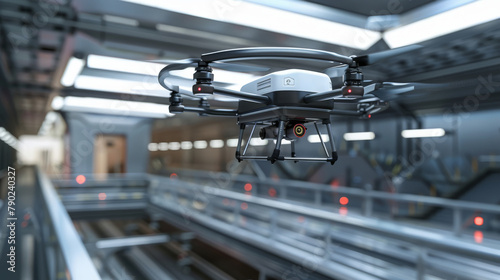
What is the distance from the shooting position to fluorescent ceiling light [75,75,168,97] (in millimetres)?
843

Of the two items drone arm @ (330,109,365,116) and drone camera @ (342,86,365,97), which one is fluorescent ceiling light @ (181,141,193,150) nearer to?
drone arm @ (330,109,365,116)

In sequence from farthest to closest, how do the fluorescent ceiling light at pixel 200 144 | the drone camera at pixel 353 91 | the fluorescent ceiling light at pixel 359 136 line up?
1. the fluorescent ceiling light at pixel 200 144
2. the fluorescent ceiling light at pixel 359 136
3. the drone camera at pixel 353 91

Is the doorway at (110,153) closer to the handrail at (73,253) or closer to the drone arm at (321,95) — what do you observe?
the handrail at (73,253)

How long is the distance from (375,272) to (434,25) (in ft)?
7.36

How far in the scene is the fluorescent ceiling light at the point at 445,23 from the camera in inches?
28.5

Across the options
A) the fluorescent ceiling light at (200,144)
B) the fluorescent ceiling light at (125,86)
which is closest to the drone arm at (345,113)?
the fluorescent ceiling light at (125,86)

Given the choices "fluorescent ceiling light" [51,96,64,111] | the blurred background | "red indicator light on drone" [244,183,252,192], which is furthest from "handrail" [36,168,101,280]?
"red indicator light on drone" [244,183,252,192]

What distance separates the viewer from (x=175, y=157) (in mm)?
1583

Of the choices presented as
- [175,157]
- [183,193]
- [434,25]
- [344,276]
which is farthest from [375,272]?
[183,193]

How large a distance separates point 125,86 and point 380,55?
0.84m

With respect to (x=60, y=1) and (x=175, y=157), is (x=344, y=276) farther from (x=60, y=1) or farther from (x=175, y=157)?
(x=60, y=1)

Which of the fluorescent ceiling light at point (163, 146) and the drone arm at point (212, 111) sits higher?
the drone arm at point (212, 111)

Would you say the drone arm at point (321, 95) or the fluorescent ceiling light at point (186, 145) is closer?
the drone arm at point (321, 95)

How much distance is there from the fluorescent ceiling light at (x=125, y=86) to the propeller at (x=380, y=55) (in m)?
0.45
